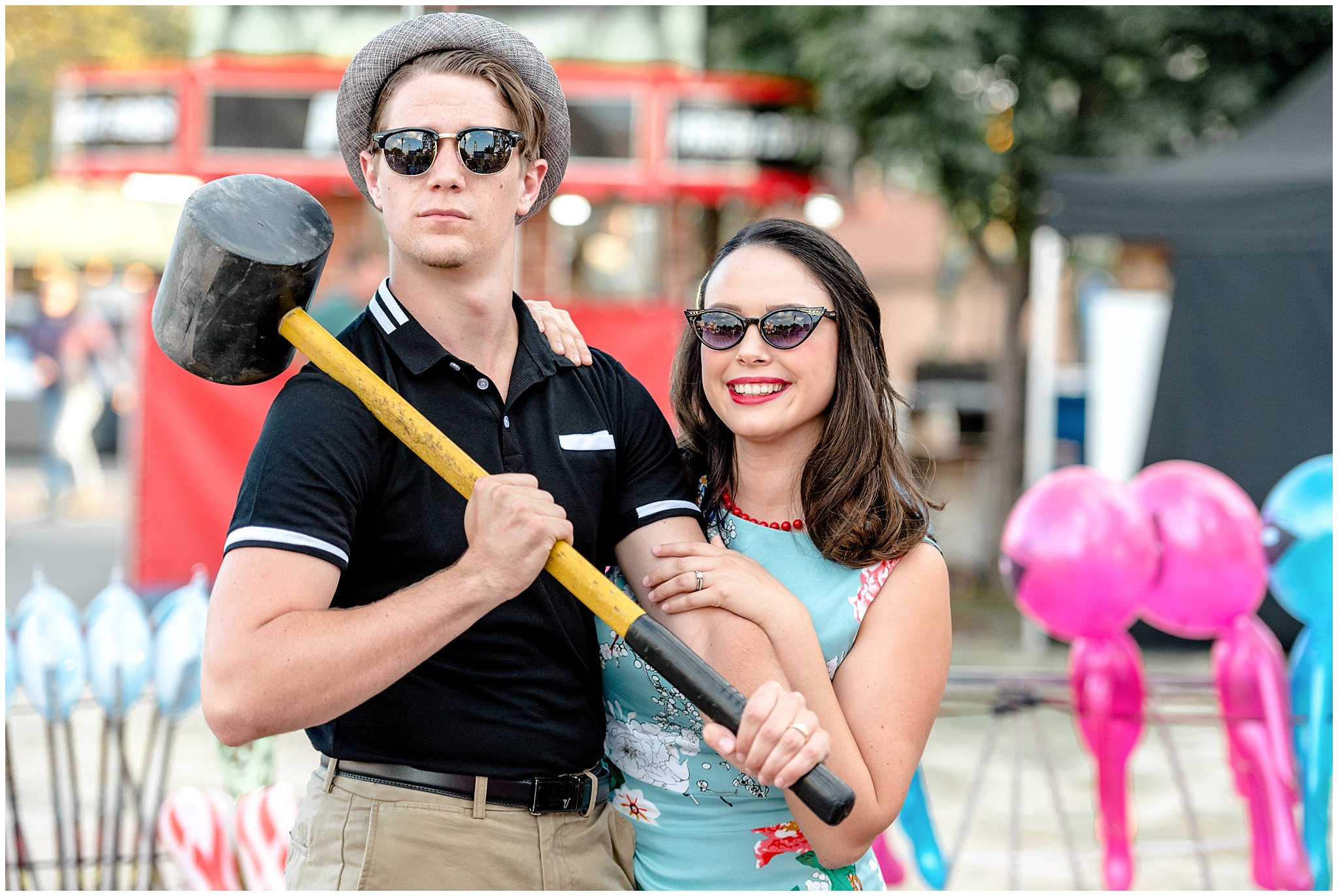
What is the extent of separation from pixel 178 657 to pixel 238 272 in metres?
2.00

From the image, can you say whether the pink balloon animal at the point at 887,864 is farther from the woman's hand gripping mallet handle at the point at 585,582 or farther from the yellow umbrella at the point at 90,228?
the yellow umbrella at the point at 90,228

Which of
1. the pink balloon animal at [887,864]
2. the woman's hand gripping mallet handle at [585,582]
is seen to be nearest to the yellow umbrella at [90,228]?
the pink balloon animal at [887,864]

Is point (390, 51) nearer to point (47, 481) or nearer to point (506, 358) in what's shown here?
point (506, 358)

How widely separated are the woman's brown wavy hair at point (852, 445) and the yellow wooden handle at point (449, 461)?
1.53 feet

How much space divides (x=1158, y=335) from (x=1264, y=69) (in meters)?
1.97

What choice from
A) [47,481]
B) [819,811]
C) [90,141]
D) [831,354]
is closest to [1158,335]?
[831,354]

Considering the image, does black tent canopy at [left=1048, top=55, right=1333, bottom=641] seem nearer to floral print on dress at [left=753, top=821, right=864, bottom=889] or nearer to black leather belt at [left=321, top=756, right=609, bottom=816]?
floral print on dress at [left=753, top=821, right=864, bottom=889]

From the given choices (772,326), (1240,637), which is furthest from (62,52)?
(772,326)

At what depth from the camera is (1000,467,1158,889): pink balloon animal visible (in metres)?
4.00

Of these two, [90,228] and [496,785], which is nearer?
[496,785]

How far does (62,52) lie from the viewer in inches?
897

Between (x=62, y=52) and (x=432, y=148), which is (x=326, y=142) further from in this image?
(x=62, y=52)

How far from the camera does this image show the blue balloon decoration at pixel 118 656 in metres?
3.66

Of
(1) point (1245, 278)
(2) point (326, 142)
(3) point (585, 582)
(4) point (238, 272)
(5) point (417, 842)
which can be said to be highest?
(2) point (326, 142)
